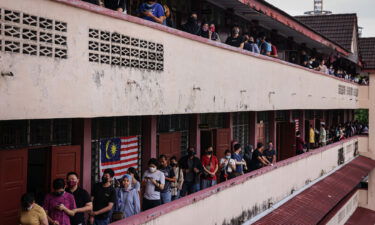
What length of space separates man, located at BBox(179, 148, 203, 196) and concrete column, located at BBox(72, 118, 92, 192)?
259cm

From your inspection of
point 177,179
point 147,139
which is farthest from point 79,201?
point 147,139

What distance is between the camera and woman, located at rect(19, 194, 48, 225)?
736 centimetres

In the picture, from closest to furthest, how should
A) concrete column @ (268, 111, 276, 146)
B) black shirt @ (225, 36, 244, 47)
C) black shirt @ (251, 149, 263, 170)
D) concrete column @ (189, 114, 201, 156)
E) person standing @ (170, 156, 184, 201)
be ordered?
person standing @ (170, 156, 184, 201), black shirt @ (225, 36, 244, 47), concrete column @ (189, 114, 201, 156), black shirt @ (251, 149, 263, 170), concrete column @ (268, 111, 276, 146)

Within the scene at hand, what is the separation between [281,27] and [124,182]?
13192 millimetres

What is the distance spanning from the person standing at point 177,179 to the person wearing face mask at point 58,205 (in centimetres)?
394

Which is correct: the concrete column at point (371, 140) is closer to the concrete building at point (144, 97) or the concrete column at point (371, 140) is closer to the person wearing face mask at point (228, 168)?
the concrete building at point (144, 97)

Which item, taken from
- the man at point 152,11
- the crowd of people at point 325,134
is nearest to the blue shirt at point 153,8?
the man at point 152,11

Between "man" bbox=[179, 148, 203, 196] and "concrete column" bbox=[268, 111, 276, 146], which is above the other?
"concrete column" bbox=[268, 111, 276, 146]

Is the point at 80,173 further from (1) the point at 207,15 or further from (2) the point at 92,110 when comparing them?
(1) the point at 207,15

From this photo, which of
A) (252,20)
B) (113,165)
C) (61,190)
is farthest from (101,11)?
(252,20)

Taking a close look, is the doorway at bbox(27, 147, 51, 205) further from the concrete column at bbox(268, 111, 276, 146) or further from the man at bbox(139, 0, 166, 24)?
the concrete column at bbox(268, 111, 276, 146)

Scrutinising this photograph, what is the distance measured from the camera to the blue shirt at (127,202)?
9.80m

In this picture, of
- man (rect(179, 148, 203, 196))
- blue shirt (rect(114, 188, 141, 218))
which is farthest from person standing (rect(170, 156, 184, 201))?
blue shirt (rect(114, 188, 141, 218))

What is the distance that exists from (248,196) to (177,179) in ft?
9.35
